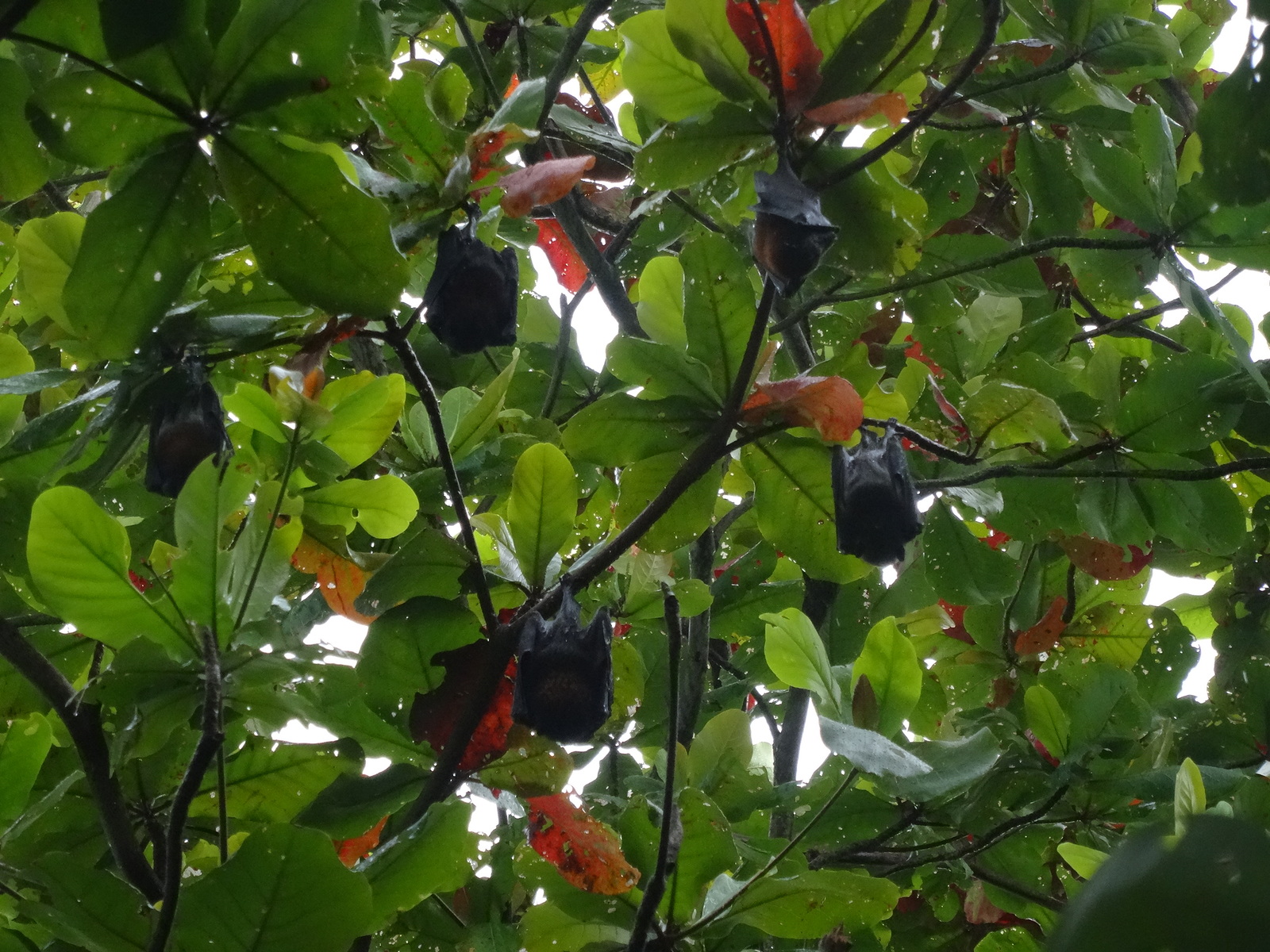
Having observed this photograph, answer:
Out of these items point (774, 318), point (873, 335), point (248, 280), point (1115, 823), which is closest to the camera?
point (248, 280)

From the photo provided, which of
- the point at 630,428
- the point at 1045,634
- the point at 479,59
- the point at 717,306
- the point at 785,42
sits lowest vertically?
the point at 1045,634

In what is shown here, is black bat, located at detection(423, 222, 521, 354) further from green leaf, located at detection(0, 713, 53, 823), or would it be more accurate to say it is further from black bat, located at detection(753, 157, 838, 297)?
green leaf, located at detection(0, 713, 53, 823)

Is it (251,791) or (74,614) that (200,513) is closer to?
(74,614)

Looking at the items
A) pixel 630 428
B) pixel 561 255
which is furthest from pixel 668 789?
pixel 561 255

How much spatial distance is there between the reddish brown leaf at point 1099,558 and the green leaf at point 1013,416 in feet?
1.59

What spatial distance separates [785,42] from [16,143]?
62cm

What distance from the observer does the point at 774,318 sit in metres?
1.59

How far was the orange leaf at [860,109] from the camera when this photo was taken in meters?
0.82

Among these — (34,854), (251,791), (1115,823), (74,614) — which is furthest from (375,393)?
(1115,823)

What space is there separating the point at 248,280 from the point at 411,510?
0.30 meters

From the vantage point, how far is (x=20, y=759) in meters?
0.90

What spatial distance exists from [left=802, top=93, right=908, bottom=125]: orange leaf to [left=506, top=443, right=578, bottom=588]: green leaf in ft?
1.27

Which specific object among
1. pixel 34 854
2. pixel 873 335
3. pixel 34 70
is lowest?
pixel 34 854

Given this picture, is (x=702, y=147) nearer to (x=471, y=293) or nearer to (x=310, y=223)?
(x=471, y=293)
